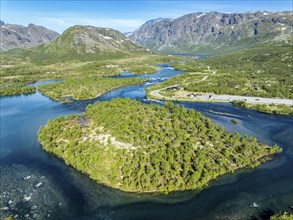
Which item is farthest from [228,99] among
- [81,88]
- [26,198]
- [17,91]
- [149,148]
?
[17,91]

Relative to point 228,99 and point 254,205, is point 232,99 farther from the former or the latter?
point 254,205

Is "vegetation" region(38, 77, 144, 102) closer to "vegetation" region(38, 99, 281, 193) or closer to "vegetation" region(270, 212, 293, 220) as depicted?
"vegetation" region(38, 99, 281, 193)

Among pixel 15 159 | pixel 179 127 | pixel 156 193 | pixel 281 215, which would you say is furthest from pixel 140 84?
pixel 281 215

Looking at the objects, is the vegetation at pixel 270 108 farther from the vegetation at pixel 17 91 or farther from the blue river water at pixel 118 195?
the vegetation at pixel 17 91

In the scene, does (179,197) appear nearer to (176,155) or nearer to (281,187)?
(176,155)

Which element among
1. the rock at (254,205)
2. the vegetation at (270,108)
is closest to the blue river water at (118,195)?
the rock at (254,205)

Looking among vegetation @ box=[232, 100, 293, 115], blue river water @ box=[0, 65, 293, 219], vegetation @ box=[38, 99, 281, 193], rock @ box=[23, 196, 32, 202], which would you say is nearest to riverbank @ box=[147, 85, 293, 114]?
vegetation @ box=[232, 100, 293, 115]
